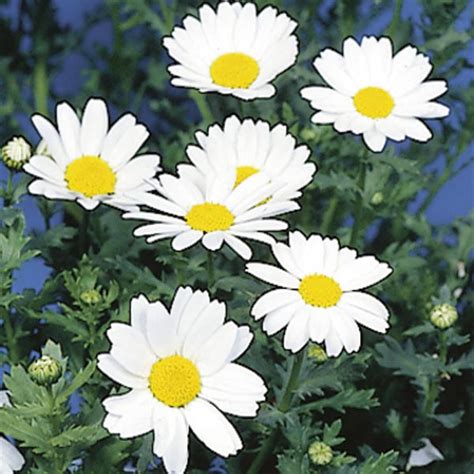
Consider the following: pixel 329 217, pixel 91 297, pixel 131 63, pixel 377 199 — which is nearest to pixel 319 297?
pixel 91 297

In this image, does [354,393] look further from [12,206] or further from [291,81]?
[291,81]

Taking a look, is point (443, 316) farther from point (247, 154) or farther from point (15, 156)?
point (15, 156)

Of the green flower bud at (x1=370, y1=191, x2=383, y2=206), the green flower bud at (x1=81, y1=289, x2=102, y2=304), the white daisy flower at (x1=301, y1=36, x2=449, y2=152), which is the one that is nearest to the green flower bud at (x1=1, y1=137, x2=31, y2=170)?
the green flower bud at (x1=81, y1=289, x2=102, y2=304)

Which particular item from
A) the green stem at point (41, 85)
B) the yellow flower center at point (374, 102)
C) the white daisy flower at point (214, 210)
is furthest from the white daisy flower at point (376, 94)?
the green stem at point (41, 85)

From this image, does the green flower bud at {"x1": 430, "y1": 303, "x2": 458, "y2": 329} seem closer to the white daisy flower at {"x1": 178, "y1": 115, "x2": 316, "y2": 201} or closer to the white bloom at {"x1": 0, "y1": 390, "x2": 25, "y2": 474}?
the white daisy flower at {"x1": 178, "y1": 115, "x2": 316, "y2": 201}

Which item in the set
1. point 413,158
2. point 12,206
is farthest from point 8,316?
point 413,158

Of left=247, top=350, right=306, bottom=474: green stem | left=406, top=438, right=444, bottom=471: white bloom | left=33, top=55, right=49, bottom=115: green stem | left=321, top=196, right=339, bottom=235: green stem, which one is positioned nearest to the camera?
left=247, top=350, right=306, bottom=474: green stem
